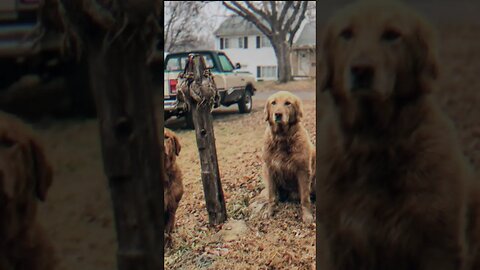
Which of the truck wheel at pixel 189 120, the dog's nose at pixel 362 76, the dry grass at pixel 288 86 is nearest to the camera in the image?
the dog's nose at pixel 362 76

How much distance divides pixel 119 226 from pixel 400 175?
1882mm

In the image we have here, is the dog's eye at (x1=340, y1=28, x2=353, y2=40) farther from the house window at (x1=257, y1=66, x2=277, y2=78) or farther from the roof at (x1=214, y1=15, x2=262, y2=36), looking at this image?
the roof at (x1=214, y1=15, x2=262, y2=36)

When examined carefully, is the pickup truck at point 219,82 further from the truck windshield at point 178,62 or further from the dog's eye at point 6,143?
the dog's eye at point 6,143

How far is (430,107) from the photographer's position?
355 centimetres

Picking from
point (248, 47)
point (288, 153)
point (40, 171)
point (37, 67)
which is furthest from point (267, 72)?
point (40, 171)

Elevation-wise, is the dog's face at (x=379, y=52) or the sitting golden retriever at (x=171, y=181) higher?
the dog's face at (x=379, y=52)

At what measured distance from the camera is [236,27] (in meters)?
6.20

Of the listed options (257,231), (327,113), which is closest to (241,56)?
(257,231)

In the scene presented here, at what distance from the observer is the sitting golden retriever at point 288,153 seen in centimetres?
496

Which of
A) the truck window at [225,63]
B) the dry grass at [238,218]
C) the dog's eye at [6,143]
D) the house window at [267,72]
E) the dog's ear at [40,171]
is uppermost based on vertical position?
the truck window at [225,63]

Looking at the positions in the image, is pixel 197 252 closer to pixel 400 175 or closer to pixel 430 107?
pixel 400 175

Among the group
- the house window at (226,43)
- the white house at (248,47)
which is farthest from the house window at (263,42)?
the house window at (226,43)

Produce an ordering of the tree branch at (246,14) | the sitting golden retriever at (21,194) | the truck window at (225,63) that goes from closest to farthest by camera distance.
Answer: the sitting golden retriever at (21,194), the truck window at (225,63), the tree branch at (246,14)

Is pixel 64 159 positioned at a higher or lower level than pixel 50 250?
higher
